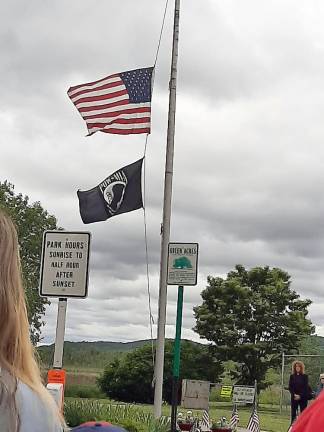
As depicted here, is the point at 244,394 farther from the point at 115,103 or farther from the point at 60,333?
the point at 60,333

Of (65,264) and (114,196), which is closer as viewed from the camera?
(65,264)

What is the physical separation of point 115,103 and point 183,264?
2.81m

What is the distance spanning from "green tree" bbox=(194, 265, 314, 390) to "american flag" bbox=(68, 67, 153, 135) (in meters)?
25.7

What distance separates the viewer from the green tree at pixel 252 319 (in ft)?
124

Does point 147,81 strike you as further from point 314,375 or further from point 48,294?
point 314,375

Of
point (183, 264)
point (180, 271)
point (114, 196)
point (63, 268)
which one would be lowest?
point (63, 268)

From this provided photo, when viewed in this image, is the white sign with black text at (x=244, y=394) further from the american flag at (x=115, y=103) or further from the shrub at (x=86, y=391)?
the shrub at (x=86, y=391)

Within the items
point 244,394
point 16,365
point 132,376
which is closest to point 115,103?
point 244,394

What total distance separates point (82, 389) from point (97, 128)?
19.7 meters

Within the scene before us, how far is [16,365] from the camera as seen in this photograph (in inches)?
89.2

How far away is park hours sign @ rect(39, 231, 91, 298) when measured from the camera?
25.4 ft

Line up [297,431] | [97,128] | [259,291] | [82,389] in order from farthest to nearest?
[259,291] → [82,389] → [97,128] → [297,431]

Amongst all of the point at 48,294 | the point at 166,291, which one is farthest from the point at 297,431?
the point at 166,291

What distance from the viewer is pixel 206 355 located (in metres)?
37.9
